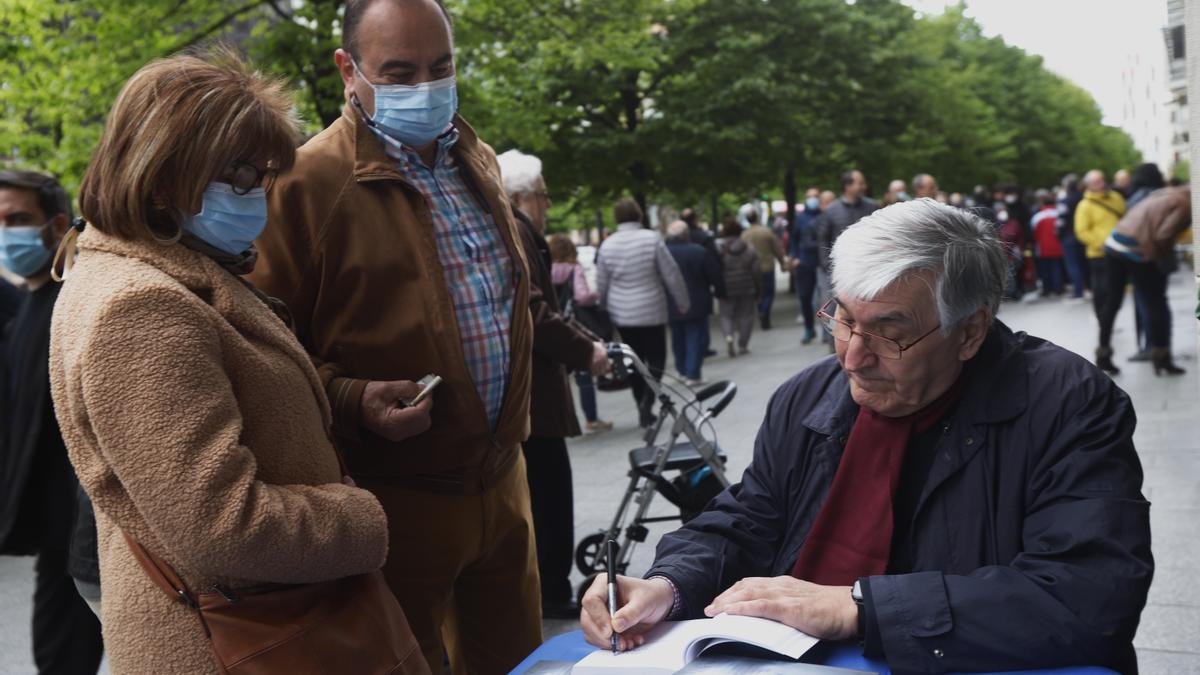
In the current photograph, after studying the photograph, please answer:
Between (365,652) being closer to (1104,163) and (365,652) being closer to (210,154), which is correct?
(210,154)

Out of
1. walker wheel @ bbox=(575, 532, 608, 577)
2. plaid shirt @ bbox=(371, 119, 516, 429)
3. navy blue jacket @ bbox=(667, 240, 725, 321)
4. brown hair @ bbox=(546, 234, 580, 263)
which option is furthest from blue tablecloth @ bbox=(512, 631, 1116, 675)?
navy blue jacket @ bbox=(667, 240, 725, 321)

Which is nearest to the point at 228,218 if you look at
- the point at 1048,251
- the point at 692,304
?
the point at 692,304

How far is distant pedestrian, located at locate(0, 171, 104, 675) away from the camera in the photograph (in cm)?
378

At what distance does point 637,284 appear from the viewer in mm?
11609

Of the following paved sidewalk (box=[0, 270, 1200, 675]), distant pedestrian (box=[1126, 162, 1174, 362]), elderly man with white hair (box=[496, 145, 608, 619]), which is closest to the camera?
paved sidewalk (box=[0, 270, 1200, 675])

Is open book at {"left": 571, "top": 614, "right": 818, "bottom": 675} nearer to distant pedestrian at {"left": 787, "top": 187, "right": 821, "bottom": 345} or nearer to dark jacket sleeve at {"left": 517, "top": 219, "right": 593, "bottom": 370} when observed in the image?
dark jacket sleeve at {"left": 517, "top": 219, "right": 593, "bottom": 370}

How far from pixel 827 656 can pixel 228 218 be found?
1.40 metres

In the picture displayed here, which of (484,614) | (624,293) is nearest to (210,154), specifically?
(484,614)

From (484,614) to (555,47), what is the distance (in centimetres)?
1247

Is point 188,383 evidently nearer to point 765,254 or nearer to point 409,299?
point 409,299

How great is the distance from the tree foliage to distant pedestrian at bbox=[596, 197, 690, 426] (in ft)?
9.42

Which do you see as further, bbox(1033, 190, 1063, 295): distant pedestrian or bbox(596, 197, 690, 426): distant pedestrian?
bbox(1033, 190, 1063, 295): distant pedestrian

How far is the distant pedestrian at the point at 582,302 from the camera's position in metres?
10.4

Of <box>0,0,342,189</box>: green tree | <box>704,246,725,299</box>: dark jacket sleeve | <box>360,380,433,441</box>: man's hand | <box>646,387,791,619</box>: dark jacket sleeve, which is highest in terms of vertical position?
<box>0,0,342,189</box>: green tree
